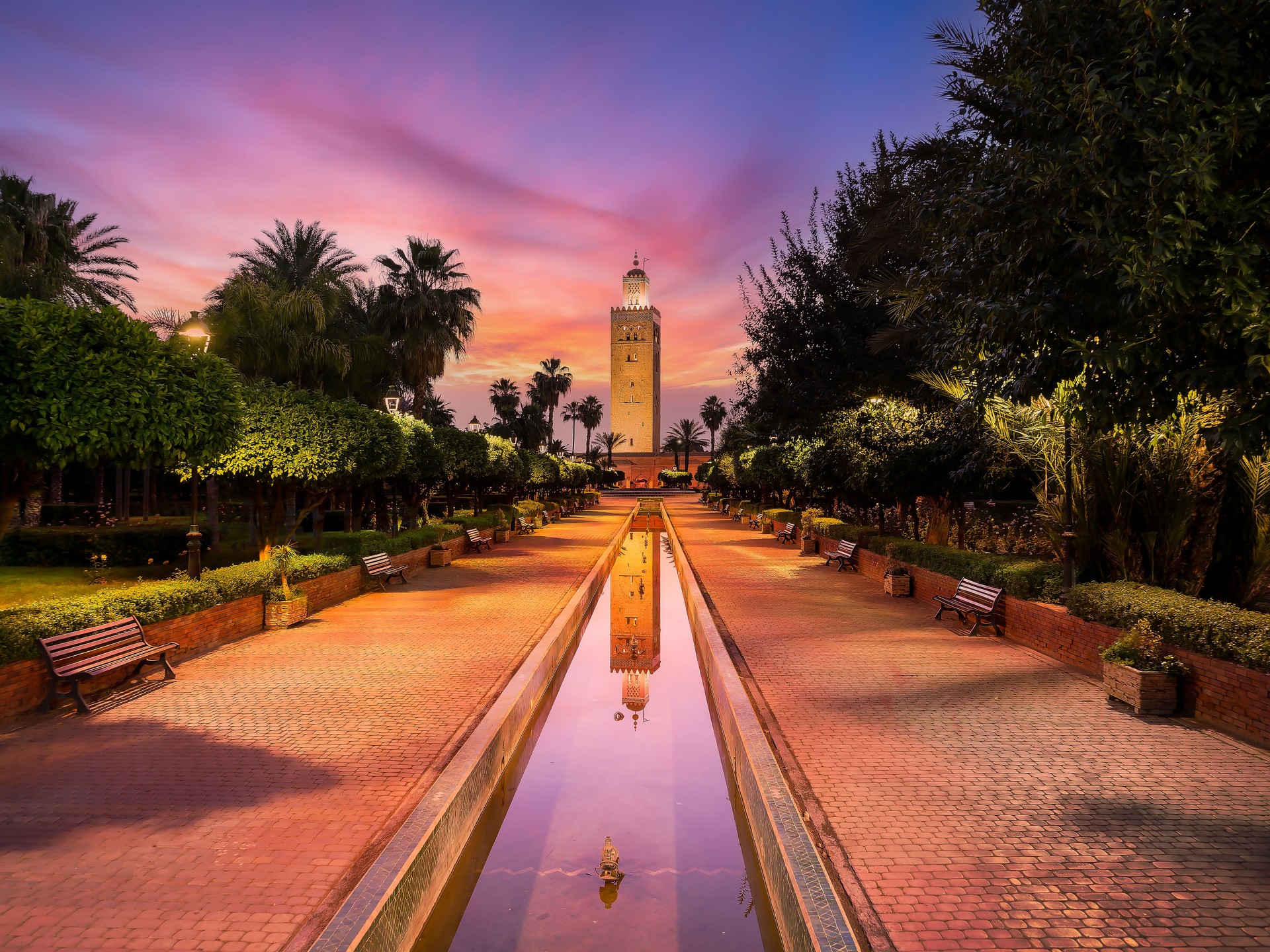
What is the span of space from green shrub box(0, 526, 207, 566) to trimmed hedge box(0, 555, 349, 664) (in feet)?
28.0

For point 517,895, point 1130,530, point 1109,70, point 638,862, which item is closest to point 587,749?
point 638,862

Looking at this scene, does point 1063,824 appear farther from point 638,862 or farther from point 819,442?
point 819,442

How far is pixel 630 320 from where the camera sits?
131 metres

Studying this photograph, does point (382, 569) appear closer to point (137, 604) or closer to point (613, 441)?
point (137, 604)

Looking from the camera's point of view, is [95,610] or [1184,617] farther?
[95,610]

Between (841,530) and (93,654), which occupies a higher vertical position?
(841,530)

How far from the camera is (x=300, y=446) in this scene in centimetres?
1348

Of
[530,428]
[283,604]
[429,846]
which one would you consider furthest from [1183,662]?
[530,428]

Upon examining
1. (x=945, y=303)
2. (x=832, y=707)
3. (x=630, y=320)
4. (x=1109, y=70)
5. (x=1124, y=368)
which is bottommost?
(x=832, y=707)

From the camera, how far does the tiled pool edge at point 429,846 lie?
3781 mm

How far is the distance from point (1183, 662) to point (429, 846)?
6.88 meters

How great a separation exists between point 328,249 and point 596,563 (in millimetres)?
21100

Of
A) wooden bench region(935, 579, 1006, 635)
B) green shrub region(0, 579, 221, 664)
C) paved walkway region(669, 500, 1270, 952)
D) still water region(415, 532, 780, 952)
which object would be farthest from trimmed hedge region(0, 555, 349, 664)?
wooden bench region(935, 579, 1006, 635)

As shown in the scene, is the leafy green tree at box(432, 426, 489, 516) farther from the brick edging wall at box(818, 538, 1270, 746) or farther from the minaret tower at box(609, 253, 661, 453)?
the minaret tower at box(609, 253, 661, 453)
